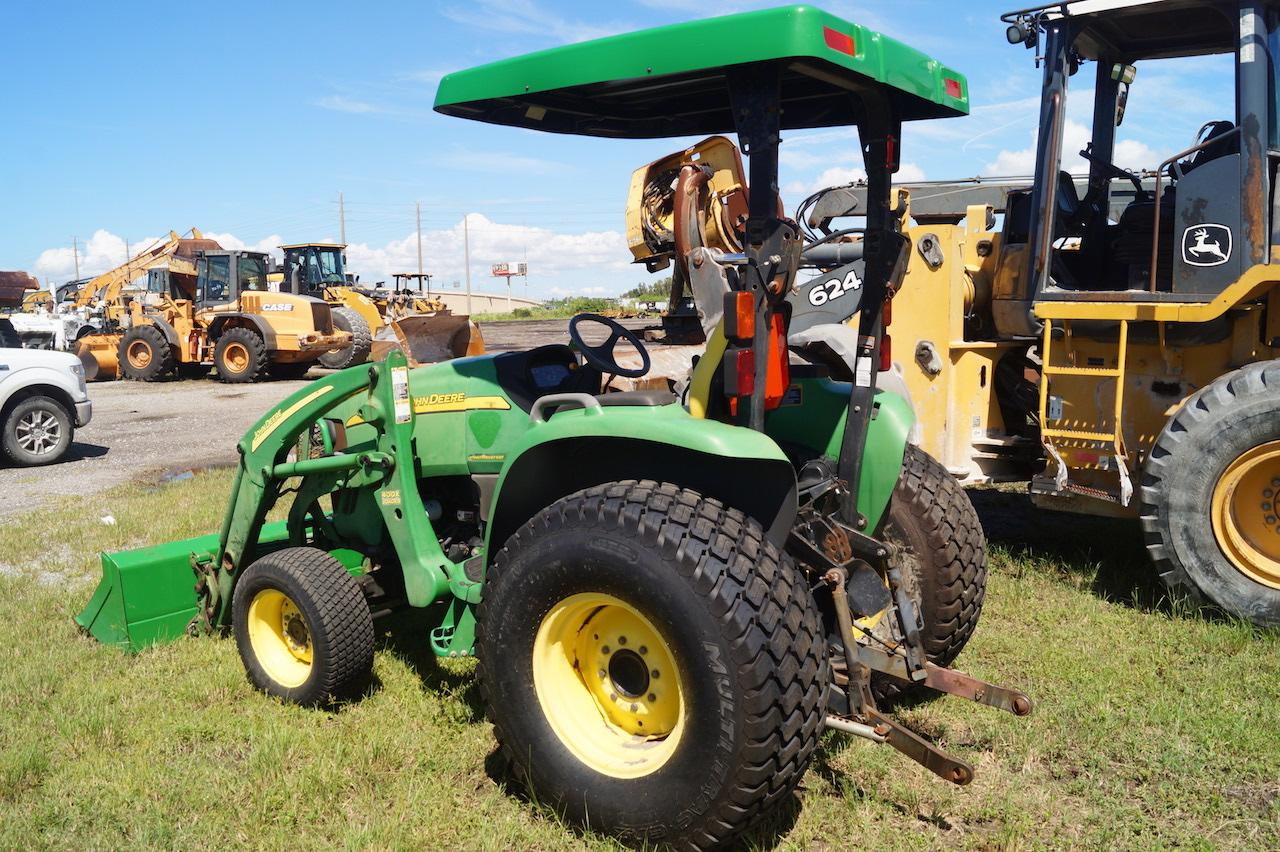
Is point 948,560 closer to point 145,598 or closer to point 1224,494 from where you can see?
point 1224,494

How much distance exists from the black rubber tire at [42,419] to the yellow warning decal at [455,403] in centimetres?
803

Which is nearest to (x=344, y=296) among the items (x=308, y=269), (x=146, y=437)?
(x=308, y=269)

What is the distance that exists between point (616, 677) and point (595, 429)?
0.77 metres

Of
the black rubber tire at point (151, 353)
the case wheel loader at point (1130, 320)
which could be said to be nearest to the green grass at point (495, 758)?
the case wheel loader at point (1130, 320)

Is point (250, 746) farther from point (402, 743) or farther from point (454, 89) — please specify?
point (454, 89)

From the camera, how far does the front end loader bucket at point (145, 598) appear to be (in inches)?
181

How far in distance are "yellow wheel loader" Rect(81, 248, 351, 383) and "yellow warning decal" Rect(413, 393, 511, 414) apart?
15.1m

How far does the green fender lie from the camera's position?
2.82 m

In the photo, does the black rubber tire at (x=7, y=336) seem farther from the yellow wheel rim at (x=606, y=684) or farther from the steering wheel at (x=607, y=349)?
the yellow wheel rim at (x=606, y=684)

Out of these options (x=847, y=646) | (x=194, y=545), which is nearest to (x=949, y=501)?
(x=847, y=646)

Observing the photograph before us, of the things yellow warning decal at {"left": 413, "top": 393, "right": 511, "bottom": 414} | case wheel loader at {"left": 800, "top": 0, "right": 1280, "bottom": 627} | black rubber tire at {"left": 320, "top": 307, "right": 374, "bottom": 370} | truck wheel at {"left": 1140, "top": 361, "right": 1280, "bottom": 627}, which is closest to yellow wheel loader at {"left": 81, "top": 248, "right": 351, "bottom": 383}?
black rubber tire at {"left": 320, "top": 307, "right": 374, "bottom": 370}

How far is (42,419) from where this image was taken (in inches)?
410

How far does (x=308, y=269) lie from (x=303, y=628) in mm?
18902

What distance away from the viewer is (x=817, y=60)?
108 inches
